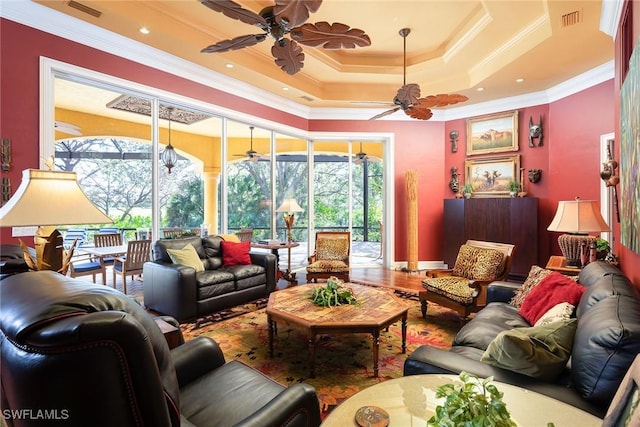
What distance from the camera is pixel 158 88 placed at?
4.46 metres

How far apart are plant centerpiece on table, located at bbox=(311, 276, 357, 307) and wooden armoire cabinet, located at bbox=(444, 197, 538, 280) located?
12.9 feet

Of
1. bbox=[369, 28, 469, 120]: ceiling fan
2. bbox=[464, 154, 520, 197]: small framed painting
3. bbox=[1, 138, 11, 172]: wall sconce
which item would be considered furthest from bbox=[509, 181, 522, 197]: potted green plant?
bbox=[1, 138, 11, 172]: wall sconce

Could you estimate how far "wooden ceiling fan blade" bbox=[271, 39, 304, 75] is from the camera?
9.94 feet

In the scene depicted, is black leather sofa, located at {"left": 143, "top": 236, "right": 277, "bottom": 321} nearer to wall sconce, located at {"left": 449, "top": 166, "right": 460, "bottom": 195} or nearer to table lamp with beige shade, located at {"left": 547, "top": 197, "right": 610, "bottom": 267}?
table lamp with beige shade, located at {"left": 547, "top": 197, "right": 610, "bottom": 267}

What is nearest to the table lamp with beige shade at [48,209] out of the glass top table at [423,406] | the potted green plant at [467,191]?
the glass top table at [423,406]

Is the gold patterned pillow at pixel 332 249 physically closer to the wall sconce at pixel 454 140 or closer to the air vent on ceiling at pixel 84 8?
the wall sconce at pixel 454 140

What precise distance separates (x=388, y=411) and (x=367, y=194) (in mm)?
6666

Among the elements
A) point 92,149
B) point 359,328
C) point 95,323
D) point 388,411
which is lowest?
point 359,328

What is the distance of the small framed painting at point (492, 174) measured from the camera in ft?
19.8

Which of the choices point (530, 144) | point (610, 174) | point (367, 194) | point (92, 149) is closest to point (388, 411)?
point (610, 174)

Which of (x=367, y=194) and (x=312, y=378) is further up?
(x=367, y=194)

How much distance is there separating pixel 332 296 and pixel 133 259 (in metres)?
3.02

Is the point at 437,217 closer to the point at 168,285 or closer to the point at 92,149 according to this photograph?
the point at 168,285

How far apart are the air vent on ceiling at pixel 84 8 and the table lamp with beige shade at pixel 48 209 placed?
2743 mm
